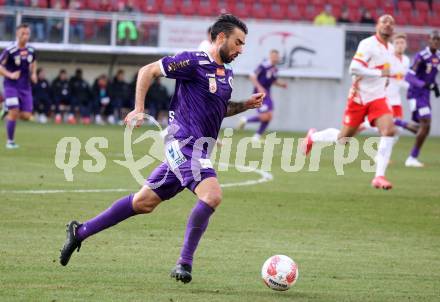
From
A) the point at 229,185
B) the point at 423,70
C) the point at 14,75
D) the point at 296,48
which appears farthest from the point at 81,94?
the point at 229,185

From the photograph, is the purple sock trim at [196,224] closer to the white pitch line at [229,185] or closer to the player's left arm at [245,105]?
the player's left arm at [245,105]

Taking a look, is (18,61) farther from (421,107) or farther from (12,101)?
(421,107)

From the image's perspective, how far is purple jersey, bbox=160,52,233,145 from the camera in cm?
783

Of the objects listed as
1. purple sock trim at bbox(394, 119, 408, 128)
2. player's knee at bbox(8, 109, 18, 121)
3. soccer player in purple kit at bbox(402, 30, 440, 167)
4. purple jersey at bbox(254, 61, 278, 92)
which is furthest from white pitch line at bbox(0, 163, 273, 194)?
purple jersey at bbox(254, 61, 278, 92)

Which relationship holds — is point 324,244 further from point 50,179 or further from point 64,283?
point 50,179

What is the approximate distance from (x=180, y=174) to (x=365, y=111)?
7.68m

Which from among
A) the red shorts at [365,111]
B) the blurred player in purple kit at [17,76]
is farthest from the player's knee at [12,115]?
→ the red shorts at [365,111]

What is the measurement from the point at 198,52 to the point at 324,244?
9.23 ft

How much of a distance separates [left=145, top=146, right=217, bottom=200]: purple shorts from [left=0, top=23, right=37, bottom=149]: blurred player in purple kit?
12850mm

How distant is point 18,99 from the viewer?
20.6 m

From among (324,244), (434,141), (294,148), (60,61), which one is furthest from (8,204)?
(60,61)

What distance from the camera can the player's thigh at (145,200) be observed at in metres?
7.78

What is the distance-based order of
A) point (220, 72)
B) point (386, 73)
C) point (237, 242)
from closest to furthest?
point (220, 72), point (237, 242), point (386, 73)

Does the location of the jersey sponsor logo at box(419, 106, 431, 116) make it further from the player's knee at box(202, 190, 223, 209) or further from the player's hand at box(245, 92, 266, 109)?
the player's knee at box(202, 190, 223, 209)
